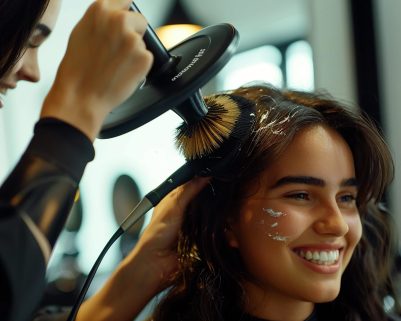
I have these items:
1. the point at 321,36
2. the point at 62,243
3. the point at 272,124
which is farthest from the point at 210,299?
the point at 62,243

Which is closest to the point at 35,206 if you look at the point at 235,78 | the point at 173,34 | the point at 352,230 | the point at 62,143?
the point at 62,143

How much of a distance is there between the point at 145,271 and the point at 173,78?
0.45 metres

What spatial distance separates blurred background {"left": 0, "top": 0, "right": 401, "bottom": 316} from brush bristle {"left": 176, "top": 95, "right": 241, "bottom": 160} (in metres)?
0.04

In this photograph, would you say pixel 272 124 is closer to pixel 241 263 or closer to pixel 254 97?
pixel 254 97

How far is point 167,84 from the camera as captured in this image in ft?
2.15

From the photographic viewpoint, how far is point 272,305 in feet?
3.13

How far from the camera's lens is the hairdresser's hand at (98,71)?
51 centimetres

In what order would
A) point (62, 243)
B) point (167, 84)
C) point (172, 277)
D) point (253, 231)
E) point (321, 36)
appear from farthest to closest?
point (62, 243) → point (321, 36) → point (172, 277) → point (253, 231) → point (167, 84)

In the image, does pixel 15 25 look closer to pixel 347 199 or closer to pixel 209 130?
pixel 209 130

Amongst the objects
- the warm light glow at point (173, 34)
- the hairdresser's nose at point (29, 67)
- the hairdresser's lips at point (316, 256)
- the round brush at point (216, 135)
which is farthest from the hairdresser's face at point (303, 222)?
the warm light glow at point (173, 34)

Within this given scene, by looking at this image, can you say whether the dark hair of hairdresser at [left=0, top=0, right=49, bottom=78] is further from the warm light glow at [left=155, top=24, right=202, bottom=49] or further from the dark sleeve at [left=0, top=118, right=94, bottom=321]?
the warm light glow at [left=155, top=24, right=202, bottom=49]

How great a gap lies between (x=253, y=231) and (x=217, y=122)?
0.21 meters

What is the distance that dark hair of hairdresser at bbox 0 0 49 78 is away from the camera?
69 centimetres

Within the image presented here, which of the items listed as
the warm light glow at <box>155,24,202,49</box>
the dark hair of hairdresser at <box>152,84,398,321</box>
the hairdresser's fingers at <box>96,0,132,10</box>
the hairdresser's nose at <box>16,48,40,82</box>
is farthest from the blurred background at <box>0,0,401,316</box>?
the hairdresser's fingers at <box>96,0,132,10</box>
